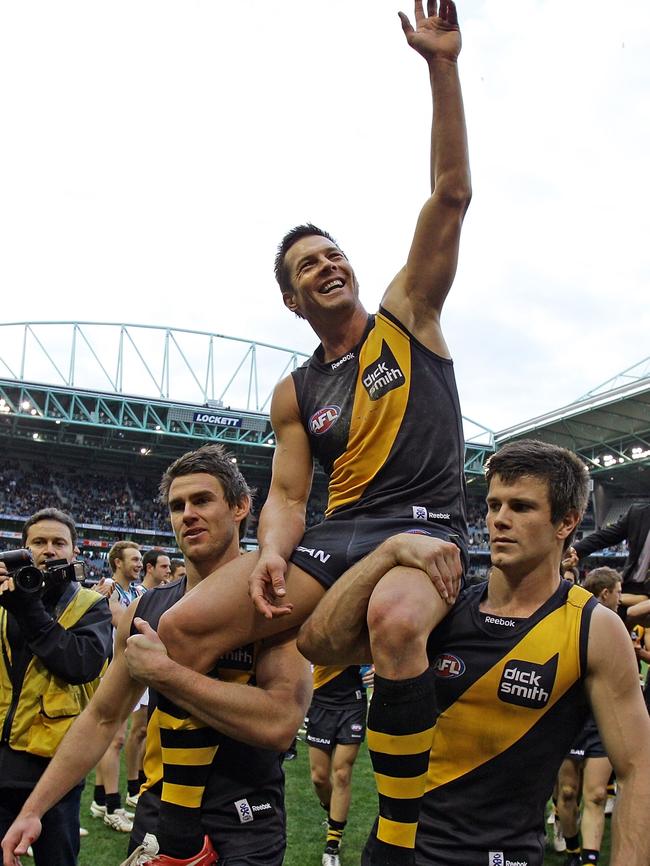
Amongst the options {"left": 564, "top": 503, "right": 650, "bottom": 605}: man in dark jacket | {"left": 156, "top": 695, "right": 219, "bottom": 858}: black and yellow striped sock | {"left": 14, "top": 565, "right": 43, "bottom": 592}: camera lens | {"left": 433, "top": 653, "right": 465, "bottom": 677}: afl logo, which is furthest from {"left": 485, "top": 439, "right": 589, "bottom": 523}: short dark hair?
{"left": 14, "top": 565, "right": 43, "bottom": 592}: camera lens

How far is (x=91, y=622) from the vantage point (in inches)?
182

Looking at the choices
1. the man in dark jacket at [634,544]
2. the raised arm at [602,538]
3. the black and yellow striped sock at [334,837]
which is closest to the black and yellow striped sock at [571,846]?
the black and yellow striped sock at [334,837]

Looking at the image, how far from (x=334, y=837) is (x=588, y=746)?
2320mm

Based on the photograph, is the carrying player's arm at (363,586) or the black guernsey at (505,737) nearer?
the carrying player's arm at (363,586)

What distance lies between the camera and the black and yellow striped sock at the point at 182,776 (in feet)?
8.61

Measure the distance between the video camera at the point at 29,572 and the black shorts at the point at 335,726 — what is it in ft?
11.9

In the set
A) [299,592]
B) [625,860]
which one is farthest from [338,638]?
[625,860]

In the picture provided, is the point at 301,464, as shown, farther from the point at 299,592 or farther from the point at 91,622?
the point at 91,622

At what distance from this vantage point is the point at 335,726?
23.0 ft

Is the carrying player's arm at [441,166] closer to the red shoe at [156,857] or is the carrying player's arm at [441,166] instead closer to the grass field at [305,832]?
the red shoe at [156,857]

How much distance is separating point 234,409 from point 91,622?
40541mm

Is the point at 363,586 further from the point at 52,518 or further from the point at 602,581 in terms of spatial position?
the point at 602,581

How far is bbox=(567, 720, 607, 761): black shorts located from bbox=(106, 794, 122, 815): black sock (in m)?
4.32

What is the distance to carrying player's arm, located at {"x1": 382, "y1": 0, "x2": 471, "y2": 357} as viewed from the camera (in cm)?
277
